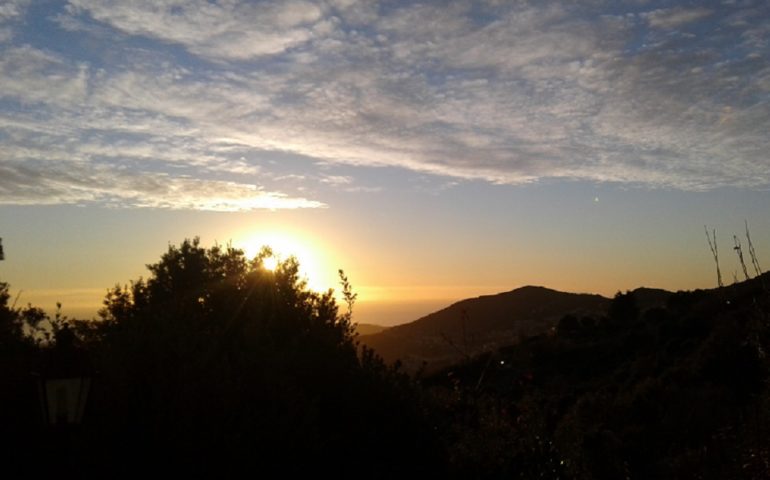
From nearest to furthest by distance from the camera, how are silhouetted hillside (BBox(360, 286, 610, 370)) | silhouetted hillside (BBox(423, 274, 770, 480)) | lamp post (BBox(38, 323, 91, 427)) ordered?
1. lamp post (BBox(38, 323, 91, 427))
2. silhouetted hillside (BBox(423, 274, 770, 480))
3. silhouetted hillside (BBox(360, 286, 610, 370))

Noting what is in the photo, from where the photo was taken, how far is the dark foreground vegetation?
687 cm

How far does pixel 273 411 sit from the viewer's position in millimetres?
7430

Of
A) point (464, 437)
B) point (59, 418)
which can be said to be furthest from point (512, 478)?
point (59, 418)

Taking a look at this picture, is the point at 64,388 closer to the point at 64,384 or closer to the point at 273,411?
the point at 64,384

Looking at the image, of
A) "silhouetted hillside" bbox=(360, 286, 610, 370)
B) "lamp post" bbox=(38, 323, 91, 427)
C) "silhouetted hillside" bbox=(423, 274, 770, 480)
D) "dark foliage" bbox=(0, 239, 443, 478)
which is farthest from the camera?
"silhouetted hillside" bbox=(360, 286, 610, 370)

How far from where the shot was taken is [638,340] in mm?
36719

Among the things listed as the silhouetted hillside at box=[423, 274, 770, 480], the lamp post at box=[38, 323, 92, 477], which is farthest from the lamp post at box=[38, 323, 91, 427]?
the silhouetted hillside at box=[423, 274, 770, 480]

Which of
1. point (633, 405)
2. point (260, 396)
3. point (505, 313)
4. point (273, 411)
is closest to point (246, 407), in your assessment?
point (273, 411)

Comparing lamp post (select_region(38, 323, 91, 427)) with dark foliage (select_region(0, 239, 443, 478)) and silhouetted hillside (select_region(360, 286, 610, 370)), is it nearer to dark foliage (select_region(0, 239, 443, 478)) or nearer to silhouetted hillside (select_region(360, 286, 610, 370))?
dark foliage (select_region(0, 239, 443, 478))

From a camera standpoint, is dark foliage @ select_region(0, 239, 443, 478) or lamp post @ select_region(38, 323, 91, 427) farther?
dark foliage @ select_region(0, 239, 443, 478)

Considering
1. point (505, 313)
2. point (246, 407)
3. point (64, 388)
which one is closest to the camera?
point (64, 388)

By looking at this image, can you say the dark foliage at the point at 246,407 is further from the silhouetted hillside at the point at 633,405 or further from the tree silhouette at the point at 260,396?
the silhouetted hillside at the point at 633,405

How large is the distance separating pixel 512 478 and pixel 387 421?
181cm

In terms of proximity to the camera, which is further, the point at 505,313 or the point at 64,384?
the point at 505,313
